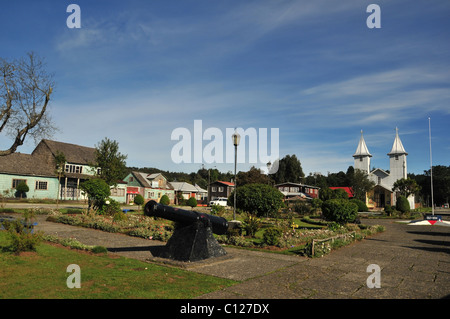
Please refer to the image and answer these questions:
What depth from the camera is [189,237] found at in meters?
9.38

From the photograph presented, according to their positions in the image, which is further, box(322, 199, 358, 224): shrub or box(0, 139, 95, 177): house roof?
box(0, 139, 95, 177): house roof

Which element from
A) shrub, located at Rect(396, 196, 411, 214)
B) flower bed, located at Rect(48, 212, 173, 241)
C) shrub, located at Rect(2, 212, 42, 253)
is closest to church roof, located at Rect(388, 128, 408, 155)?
shrub, located at Rect(396, 196, 411, 214)

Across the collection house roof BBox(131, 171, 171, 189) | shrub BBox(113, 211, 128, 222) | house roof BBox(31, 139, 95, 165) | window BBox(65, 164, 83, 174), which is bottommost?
shrub BBox(113, 211, 128, 222)

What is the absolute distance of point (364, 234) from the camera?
1738cm

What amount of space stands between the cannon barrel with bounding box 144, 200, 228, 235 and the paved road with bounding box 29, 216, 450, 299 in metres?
1.09

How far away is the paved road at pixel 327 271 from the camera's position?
6.75 meters

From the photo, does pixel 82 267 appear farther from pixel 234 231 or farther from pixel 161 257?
pixel 234 231

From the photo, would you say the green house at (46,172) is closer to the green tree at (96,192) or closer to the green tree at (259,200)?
the green tree at (96,192)

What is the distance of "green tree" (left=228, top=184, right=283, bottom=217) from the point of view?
706 inches

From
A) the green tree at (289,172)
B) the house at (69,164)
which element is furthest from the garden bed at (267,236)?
the green tree at (289,172)

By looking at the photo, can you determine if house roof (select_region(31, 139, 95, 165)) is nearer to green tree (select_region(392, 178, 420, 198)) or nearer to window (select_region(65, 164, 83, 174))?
window (select_region(65, 164, 83, 174))

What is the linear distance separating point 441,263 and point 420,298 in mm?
5217

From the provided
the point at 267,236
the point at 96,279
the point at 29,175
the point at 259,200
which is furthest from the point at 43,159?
the point at 96,279

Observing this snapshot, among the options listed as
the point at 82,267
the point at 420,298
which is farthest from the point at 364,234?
the point at 82,267
